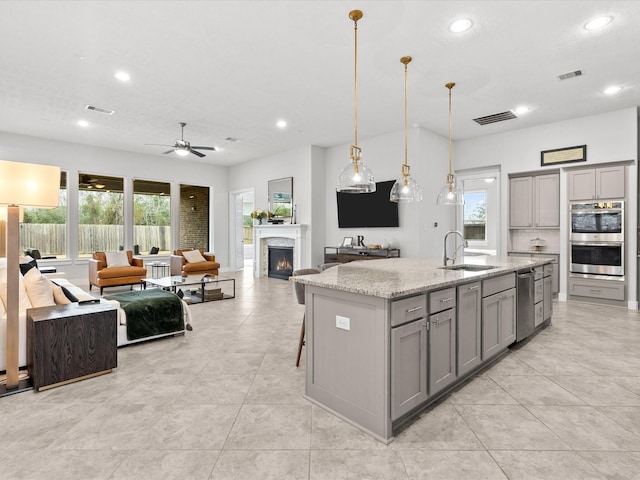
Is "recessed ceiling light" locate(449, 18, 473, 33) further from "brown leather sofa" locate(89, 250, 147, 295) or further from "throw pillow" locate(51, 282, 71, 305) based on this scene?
"brown leather sofa" locate(89, 250, 147, 295)

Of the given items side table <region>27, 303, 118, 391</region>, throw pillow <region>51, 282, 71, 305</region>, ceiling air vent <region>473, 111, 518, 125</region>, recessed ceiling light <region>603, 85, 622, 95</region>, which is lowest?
side table <region>27, 303, 118, 391</region>

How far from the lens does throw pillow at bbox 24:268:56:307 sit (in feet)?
9.67

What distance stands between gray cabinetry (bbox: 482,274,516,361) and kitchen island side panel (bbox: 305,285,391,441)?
1281 mm

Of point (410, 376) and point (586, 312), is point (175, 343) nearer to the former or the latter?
point (410, 376)

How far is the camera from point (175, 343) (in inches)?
143

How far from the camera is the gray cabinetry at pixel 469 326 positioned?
2.49 meters

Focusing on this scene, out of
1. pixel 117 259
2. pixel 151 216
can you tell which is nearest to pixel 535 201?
pixel 117 259

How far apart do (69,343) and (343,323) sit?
2110 mm

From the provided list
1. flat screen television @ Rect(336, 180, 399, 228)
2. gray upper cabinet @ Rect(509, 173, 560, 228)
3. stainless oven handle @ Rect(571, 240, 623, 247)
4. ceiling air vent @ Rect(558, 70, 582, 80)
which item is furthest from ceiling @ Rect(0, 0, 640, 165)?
stainless oven handle @ Rect(571, 240, 623, 247)

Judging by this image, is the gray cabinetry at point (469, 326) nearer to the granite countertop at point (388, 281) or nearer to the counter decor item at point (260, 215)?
the granite countertop at point (388, 281)

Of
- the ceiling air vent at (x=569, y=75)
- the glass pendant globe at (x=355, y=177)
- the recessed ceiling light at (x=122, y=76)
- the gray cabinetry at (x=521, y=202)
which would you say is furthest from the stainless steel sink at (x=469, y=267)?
the recessed ceiling light at (x=122, y=76)

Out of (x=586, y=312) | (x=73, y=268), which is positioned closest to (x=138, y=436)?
(x=586, y=312)

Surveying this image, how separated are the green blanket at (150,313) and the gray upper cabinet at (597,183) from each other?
6.19 metres

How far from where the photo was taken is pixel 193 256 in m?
7.76
